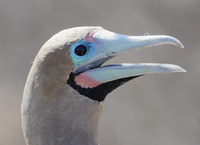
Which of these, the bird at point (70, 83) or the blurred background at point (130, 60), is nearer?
the bird at point (70, 83)

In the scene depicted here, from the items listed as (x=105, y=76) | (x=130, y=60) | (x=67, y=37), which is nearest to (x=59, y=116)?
(x=105, y=76)

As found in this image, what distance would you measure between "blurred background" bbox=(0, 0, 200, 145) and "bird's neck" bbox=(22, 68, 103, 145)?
2.66 m

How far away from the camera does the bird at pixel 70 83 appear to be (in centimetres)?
299

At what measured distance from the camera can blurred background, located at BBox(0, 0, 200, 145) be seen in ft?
19.9

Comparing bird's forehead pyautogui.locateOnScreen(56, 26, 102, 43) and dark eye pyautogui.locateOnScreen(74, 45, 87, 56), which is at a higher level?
bird's forehead pyautogui.locateOnScreen(56, 26, 102, 43)

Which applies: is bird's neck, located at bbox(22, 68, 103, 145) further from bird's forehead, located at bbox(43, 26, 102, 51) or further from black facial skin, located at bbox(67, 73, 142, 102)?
bird's forehead, located at bbox(43, 26, 102, 51)

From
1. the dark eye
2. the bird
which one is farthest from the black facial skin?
the dark eye

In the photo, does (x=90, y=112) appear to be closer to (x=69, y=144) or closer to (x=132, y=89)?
(x=69, y=144)

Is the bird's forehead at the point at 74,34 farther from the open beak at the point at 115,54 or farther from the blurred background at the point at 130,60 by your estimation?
the blurred background at the point at 130,60

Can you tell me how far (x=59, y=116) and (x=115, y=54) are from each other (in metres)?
0.53

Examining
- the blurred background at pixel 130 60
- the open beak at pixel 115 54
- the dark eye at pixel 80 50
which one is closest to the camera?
the open beak at pixel 115 54

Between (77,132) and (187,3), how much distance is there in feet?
15.2

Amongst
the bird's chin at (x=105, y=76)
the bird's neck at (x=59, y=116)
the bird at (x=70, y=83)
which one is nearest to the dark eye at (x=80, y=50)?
the bird at (x=70, y=83)

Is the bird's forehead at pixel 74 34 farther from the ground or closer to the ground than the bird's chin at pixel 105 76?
farther from the ground
